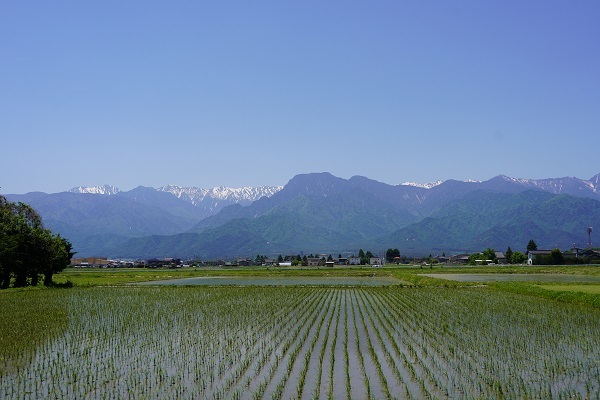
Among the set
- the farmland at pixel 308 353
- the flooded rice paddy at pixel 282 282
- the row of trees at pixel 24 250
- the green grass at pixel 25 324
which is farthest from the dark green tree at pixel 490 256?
the green grass at pixel 25 324

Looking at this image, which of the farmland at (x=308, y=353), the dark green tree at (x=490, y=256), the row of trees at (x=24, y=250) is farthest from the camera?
the dark green tree at (x=490, y=256)

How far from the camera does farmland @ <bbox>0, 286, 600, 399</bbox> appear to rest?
11219mm

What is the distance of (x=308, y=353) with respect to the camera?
14.8 meters

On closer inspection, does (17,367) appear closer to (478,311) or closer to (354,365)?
(354,365)

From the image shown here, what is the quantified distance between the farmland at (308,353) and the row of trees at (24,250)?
1492 cm

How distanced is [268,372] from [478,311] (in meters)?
13.9

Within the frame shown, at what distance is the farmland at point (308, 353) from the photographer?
11.2 m

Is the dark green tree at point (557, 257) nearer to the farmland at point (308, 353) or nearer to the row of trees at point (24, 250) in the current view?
the farmland at point (308, 353)

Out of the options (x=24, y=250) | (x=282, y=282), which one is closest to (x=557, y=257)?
(x=282, y=282)

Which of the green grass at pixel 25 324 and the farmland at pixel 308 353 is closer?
the farmland at pixel 308 353

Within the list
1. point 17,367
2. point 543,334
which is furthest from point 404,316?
point 17,367

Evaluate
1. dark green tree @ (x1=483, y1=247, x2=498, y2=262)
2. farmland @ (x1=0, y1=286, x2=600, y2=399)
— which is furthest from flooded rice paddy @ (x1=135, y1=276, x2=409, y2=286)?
dark green tree @ (x1=483, y1=247, x2=498, y2=262)

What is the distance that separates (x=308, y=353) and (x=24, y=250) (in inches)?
1237

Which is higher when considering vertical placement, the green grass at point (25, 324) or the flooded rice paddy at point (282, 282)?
the green grass at point (25, 324)
